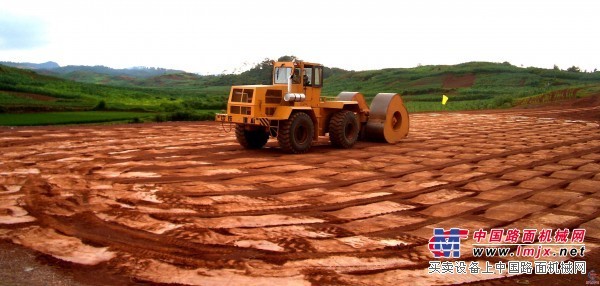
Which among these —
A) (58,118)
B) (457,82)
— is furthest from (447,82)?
(58,118)

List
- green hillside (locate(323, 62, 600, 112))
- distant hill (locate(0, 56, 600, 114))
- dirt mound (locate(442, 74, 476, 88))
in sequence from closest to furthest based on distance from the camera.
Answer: distant hill (locate(0, 56, 600, 114)) → green hillside (locate(323, 62, 600, 112)) → dirt mound (locate(442, 74, 476, 88))

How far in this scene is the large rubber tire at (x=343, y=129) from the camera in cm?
1242

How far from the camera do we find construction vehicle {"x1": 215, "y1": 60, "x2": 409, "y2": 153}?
11.3m

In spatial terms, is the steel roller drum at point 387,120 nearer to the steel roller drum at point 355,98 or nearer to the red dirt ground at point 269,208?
the steel roller drum at point 355,98

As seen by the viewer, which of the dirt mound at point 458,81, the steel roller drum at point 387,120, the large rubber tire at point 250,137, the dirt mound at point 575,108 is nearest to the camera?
the large rubber tire at point 250,137

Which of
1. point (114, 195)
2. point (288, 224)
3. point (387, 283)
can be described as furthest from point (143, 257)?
point (114, 195)

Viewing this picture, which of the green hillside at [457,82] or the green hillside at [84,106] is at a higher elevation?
the green hillside at [457,82]

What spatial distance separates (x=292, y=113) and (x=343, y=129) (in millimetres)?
1515

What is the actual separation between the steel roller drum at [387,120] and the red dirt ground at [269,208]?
126 centimetres

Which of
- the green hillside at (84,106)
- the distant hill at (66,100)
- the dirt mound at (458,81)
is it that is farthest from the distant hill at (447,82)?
the green hillside at (84,106)

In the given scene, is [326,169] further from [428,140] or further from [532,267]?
[428,140]

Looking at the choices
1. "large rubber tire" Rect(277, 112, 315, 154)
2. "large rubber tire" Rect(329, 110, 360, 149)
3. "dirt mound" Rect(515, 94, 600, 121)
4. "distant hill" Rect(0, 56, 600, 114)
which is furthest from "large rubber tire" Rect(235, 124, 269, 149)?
"distant hill" Rect(0, 56, 600, 114)

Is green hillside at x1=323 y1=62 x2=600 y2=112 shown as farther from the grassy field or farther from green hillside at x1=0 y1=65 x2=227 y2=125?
the grassy field

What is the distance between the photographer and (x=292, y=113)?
11.6 m
